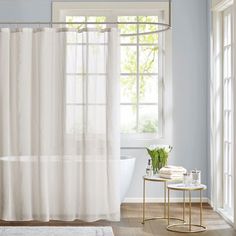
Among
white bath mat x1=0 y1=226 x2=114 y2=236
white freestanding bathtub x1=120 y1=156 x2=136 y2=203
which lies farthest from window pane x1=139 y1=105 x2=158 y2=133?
white bath mat x1=0 y1=226 x2=114 y2=236

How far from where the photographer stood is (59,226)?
6133mm

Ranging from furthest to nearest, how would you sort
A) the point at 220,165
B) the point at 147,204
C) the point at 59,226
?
the point at 147,204
the point at 220,165
the point at 59,226

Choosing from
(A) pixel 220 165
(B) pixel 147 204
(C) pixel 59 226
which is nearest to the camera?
(C) pixel 59 226

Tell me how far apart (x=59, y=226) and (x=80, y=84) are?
4.76ft

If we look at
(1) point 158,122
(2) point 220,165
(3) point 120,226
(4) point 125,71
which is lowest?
(3) point 120,226

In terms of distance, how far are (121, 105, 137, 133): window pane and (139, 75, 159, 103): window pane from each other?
0.18 meters

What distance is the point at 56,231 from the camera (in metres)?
5.90

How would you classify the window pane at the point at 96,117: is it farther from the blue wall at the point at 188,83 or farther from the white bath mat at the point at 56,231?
the blue wall at the point at 188,83

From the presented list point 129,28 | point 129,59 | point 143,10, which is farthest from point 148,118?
point 143,10

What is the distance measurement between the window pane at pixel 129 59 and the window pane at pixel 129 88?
4.1 inches

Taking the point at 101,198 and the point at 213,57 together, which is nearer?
the point at 101,198

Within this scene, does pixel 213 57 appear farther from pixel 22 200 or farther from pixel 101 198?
pixel 22 200

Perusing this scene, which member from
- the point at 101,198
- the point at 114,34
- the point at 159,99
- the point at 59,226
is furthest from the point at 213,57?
the point at 59,226

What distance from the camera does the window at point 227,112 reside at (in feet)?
22.4
